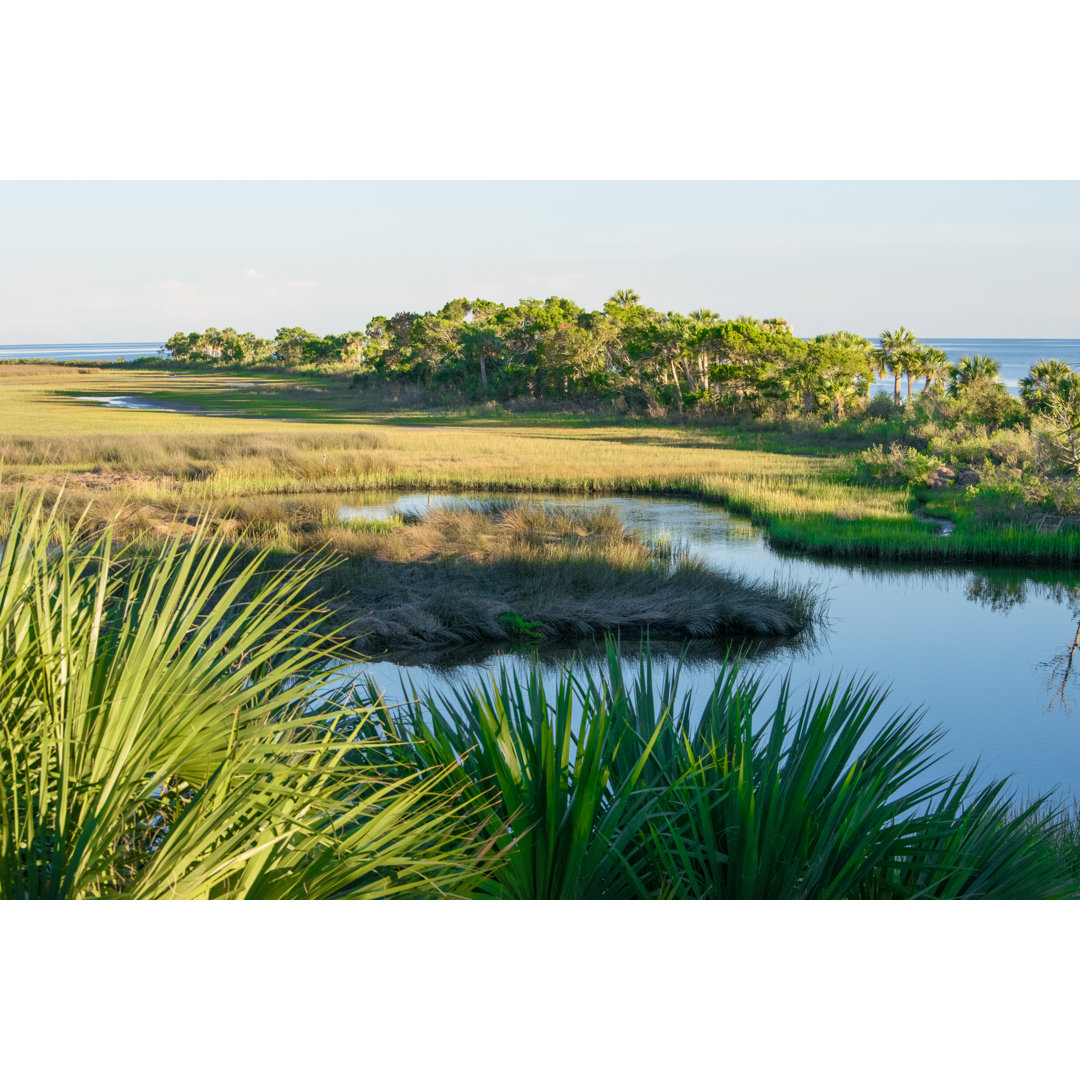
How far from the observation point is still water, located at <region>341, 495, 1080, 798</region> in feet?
33.1

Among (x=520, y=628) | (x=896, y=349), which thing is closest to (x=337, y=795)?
(x=520, y=628)

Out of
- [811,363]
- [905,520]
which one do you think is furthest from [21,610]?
[811,363]

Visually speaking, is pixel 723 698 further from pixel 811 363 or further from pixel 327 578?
pixel 811 363

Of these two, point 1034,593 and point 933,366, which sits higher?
point 933,366

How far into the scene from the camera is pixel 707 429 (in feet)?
160

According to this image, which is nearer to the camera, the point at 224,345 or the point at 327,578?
the point at 327,578

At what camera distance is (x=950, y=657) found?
13547 mm

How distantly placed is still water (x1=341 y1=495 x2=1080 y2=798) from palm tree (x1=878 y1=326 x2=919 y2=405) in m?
42.0

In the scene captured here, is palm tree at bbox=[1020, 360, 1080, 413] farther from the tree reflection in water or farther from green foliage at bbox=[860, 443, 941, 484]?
the tree reflection in water

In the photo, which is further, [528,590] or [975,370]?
[975,370]

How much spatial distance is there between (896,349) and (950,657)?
50.6 m

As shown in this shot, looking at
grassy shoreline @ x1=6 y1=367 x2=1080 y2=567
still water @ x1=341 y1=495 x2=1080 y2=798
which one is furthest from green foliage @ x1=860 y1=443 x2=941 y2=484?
still water @ x1=341 y1=495 x2=1080 y2=798

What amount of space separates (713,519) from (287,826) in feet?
74.1

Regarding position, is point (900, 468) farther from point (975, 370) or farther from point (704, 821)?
point (704, 821)
